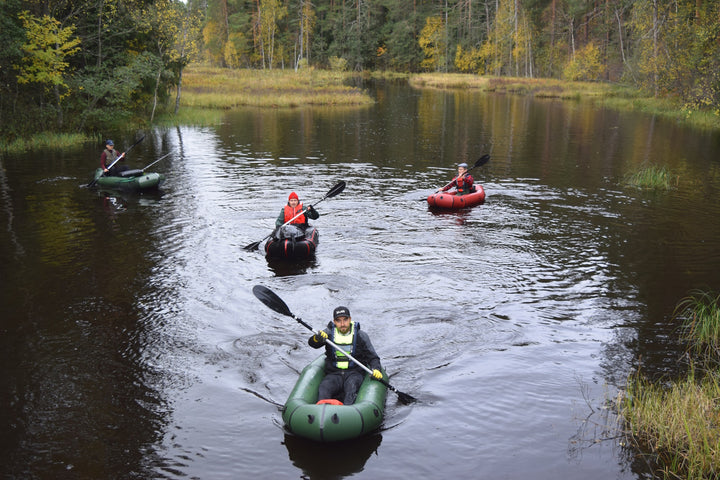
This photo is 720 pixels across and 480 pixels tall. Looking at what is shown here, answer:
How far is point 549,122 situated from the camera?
38.5 m

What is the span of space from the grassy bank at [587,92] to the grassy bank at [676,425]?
87.0 feet

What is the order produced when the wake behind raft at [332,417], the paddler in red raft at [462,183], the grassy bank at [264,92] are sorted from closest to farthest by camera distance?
1. the wake behind raft at [332,417]
2. the paddler in red raft at [462,183]
3. the grassy bank at [264,92]

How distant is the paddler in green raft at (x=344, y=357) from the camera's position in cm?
799

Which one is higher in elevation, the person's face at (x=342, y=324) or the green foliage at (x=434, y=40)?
the green foliage at (x=434, y=40)

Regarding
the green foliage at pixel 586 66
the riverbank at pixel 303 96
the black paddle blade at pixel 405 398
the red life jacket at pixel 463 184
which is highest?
the green foliage at pixel 586 66

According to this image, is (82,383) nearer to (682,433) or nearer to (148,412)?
(148,412)

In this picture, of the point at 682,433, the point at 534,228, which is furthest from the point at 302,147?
the point at 682,433

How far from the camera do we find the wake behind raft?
269 inches

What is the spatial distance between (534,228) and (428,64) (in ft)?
262

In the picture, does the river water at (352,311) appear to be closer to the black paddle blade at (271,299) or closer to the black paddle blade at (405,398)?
the black paddle blade at (405,398)

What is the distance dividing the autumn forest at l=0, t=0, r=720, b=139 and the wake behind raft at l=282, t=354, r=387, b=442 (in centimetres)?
2248

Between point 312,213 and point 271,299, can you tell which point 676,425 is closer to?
point 271,299

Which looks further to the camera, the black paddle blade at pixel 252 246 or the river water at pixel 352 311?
the black paddle blade at pixel 252 246

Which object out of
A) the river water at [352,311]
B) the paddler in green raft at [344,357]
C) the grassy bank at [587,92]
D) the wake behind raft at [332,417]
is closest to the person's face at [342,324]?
the paddler in green raft at [344,357]
